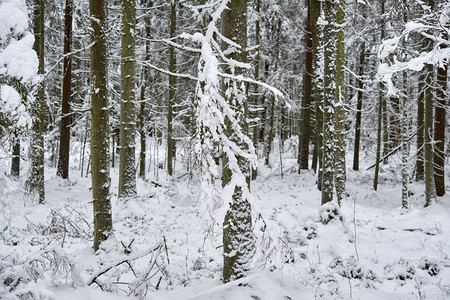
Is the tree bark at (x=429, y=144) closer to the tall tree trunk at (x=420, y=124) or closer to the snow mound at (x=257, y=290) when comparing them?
Result: the tall tree trunk at (x=420, y=124)

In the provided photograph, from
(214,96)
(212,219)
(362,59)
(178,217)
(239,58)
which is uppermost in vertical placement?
(362,59)

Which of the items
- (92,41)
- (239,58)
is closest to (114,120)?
(92,41)

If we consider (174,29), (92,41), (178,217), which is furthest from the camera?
(174,29)

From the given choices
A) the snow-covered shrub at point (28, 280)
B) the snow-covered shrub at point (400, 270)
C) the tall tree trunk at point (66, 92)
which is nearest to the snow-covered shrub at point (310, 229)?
the snow-covered shrub at point (400, 270)

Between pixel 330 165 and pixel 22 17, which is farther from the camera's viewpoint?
pixel 330 165

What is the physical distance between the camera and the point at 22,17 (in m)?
4.04

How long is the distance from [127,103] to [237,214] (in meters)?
7.18

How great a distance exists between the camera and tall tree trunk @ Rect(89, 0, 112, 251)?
6.38 m

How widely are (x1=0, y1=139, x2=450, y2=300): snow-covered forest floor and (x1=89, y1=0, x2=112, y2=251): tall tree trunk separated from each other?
0.70 m

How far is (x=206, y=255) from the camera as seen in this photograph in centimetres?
664

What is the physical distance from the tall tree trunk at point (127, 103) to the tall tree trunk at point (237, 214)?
6412 millimetres

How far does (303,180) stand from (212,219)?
1347cm

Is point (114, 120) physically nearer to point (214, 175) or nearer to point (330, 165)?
point (330, 165)

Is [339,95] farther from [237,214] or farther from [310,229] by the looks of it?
[237,214]
